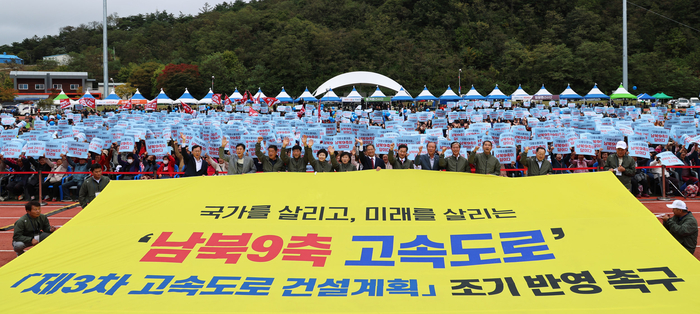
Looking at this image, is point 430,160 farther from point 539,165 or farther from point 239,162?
point 239,162

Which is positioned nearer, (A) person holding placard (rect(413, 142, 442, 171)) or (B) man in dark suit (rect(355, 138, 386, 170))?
(A) person holding placard (rect(413, 142, 442, 171))

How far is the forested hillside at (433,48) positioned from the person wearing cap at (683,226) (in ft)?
232

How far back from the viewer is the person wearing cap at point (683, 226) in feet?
24.6

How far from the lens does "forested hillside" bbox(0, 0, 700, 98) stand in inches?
3049

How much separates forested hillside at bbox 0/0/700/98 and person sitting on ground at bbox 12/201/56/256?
248ft

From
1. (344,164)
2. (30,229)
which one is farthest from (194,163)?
(30,229)

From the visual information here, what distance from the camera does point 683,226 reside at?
24.7 ft

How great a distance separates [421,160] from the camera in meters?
10.7

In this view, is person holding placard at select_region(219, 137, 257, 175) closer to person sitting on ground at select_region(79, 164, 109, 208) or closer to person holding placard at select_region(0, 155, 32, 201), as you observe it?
person sitting on ground at select_region(79, 164, 109, 208)

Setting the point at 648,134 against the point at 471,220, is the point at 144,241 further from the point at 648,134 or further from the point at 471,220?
the point at 648,134

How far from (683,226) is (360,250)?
15.4 feet

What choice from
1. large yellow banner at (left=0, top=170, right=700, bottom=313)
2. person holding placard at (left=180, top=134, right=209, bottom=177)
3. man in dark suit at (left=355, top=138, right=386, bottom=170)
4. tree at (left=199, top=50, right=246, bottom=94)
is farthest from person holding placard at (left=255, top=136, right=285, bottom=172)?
tree at (left=199, top=50, right=246, bottom=94)

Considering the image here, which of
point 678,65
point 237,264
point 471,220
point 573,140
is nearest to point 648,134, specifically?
point 573,140

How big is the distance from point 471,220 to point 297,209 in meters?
2.52
